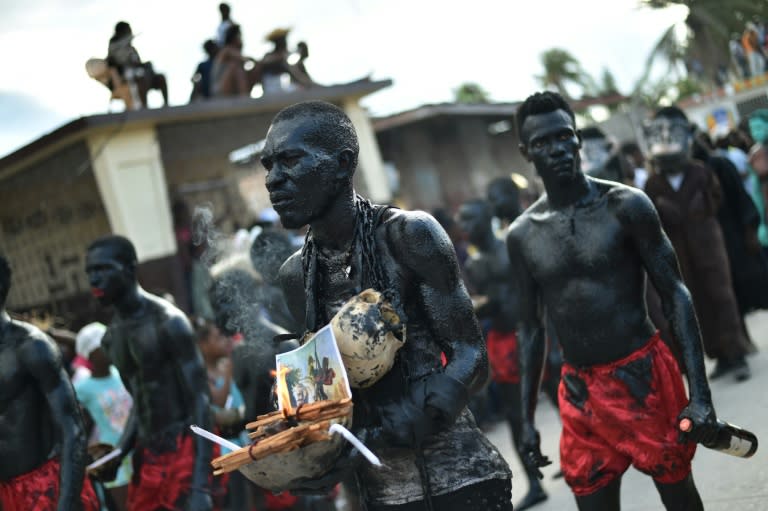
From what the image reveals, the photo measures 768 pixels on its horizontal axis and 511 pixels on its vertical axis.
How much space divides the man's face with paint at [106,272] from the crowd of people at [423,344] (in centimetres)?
1

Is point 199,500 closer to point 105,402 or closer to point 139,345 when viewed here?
point 139,345

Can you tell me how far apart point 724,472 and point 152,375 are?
339 centimetres

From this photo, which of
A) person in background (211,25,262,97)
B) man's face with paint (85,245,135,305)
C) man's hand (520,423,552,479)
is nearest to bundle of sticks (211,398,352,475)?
man's hand (520,423,552,479)

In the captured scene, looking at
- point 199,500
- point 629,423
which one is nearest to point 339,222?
point 629,423

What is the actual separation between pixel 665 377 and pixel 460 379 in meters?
1.62

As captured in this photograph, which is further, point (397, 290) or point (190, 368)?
point (190, 368)

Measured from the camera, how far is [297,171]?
293cm

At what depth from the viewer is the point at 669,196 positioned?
26.7ft

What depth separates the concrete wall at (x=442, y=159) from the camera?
66.0 ft

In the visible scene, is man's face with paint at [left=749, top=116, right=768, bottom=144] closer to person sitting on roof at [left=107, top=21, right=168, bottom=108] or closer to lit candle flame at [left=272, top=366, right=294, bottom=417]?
person sitting on roof at [left=107, top=21, right=168, bottom=108]

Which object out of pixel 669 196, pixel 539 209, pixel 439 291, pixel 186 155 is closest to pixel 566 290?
pixel 539 209

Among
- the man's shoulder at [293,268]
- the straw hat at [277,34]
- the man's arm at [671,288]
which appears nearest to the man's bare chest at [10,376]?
the man's shoulder at [293,268]

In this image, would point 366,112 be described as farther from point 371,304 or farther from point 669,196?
point 371,304

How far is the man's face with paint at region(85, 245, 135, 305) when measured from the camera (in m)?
5.35
